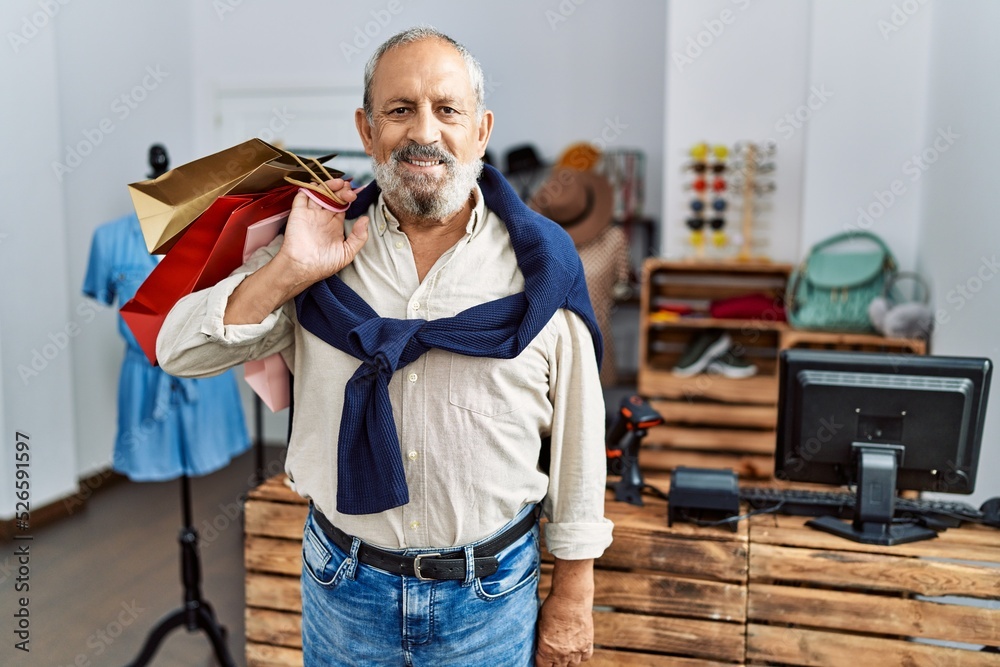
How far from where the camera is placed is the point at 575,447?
4.58ft

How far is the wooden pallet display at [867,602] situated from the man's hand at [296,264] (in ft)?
3.83

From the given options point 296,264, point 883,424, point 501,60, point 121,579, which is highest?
point 501,60

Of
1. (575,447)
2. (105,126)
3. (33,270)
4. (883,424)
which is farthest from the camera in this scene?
(105,126)

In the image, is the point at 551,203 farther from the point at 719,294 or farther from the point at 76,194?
the point at 76,194

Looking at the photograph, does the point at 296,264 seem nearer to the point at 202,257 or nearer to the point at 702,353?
the point at 202,257

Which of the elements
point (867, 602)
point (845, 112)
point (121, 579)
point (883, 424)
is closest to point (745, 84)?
point (845, 112)

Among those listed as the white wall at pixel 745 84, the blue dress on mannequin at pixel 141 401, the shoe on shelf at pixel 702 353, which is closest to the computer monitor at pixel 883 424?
the shoe on shelf at pixel 702 353

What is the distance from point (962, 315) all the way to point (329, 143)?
3.68 metres

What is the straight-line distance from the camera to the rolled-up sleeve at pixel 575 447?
4.53 feet

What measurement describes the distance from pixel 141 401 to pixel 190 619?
37.8 inches

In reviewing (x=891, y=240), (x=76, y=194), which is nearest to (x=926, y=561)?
(x=891, y=240)

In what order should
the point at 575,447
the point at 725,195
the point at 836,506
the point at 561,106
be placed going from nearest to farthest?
the point at 575,447 < the point at 836,506 < the point at 725,195 < the point at 561,106

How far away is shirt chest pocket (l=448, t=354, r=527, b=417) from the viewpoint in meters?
1.31

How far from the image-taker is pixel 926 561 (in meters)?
1.74
